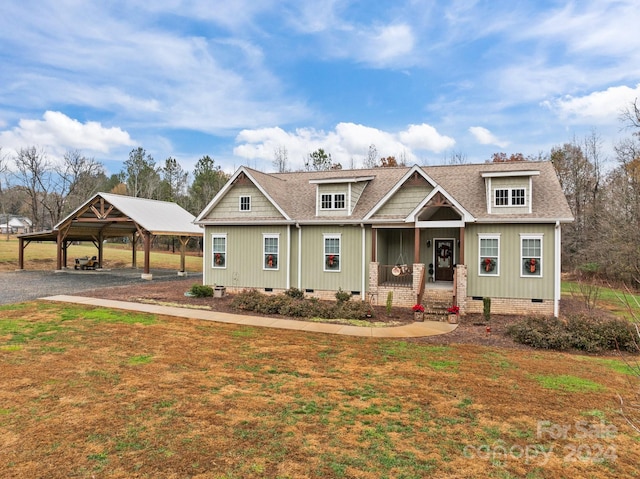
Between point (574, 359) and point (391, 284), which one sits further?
point (391, 284)

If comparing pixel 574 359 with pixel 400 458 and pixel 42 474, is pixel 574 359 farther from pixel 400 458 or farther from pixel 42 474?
pixel 42 474

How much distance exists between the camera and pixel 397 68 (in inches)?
1061

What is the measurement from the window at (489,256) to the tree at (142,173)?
57966 millimetres

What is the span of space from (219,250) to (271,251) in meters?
3.01

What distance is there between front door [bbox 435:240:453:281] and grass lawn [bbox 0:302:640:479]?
795cm

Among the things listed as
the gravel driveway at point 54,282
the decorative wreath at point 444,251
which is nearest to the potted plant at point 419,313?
the decorative wreath at point 444,251

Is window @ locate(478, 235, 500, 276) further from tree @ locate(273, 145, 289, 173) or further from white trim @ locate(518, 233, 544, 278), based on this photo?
tree @ locate(273, 145, 289, 173)

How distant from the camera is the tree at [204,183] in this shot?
5541 cm

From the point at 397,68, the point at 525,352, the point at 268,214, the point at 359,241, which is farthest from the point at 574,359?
the point at 397,68

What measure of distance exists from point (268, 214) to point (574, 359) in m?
14.0

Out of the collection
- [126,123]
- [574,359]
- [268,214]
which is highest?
[126,123]

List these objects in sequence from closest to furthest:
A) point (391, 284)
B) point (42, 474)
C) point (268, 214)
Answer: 1. point (42, 474)
2. point (391, 284)
3. point (268, 214)

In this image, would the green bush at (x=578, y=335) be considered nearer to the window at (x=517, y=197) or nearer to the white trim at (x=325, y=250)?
the window at (x=517, y=197)

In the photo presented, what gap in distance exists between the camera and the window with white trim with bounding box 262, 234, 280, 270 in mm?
19891
